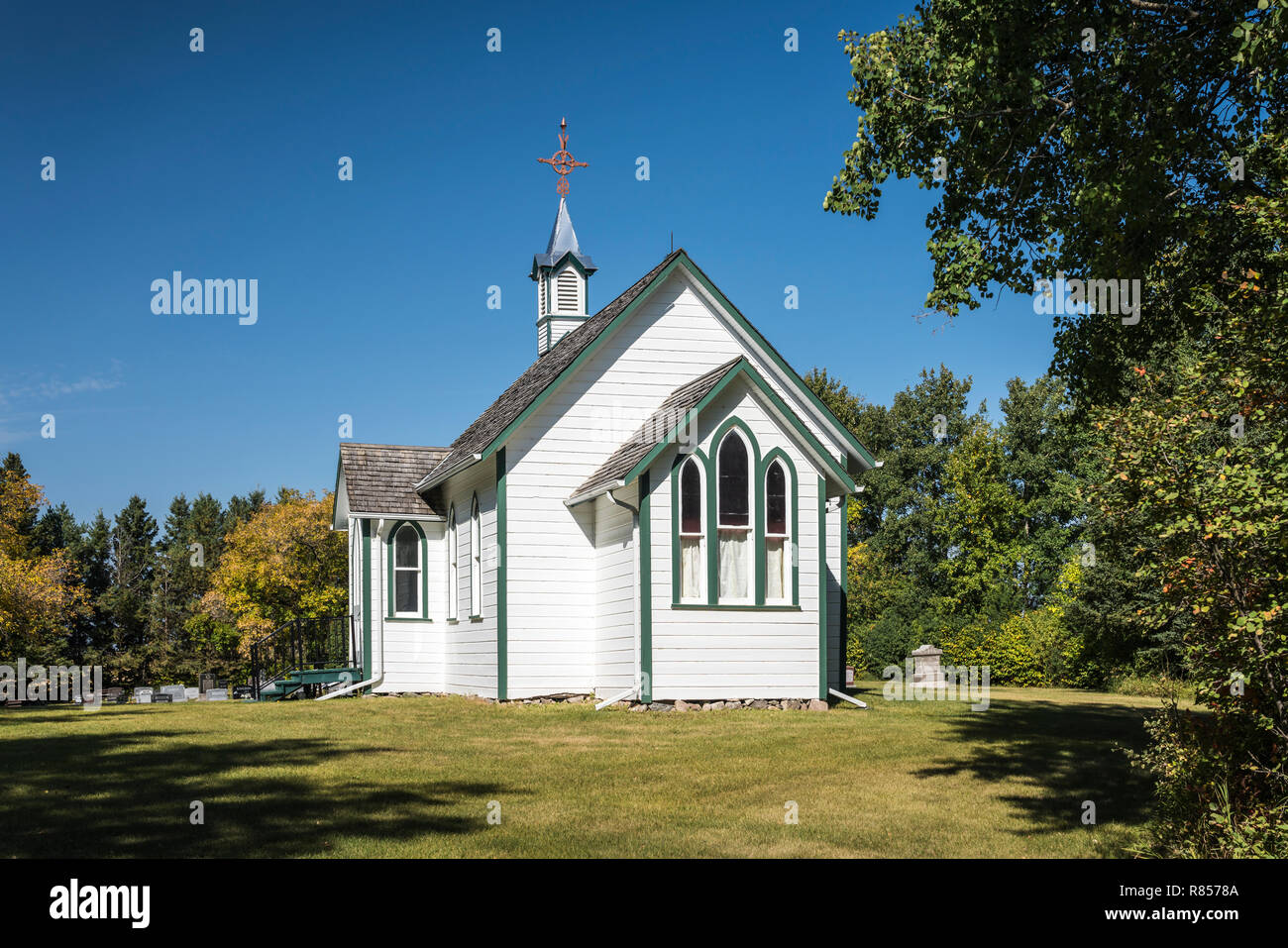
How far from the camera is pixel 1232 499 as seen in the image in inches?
286

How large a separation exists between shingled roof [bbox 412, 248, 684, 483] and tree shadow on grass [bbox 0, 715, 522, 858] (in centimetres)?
1002

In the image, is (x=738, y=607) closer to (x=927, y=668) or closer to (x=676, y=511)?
(x=676, y=511)

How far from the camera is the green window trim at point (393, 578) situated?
2653cm

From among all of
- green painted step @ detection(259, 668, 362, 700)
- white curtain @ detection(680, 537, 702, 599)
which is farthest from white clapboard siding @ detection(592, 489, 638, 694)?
green painted step @ detection(259, 668, 362, 700)

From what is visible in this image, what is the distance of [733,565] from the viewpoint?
19578 millimetres

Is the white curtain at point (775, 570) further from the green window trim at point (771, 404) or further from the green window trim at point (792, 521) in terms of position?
the green window trim at point (771, 404)

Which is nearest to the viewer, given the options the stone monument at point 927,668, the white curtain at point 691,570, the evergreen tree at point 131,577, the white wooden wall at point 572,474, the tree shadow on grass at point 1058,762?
the tree shadow on grass at point 1058,762

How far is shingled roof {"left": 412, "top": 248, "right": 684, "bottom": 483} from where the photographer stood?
72.6 feet

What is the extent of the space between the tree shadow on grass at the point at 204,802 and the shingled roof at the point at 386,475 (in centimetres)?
1344

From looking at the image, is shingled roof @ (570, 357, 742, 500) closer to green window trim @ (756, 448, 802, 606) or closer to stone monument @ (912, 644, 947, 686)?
green window trim @ (756, 448, 802, 606)

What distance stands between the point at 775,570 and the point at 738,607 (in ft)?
3.25

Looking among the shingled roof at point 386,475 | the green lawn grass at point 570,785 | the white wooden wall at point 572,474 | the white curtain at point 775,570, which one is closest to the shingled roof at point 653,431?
the white wooden wall at point 572,474
